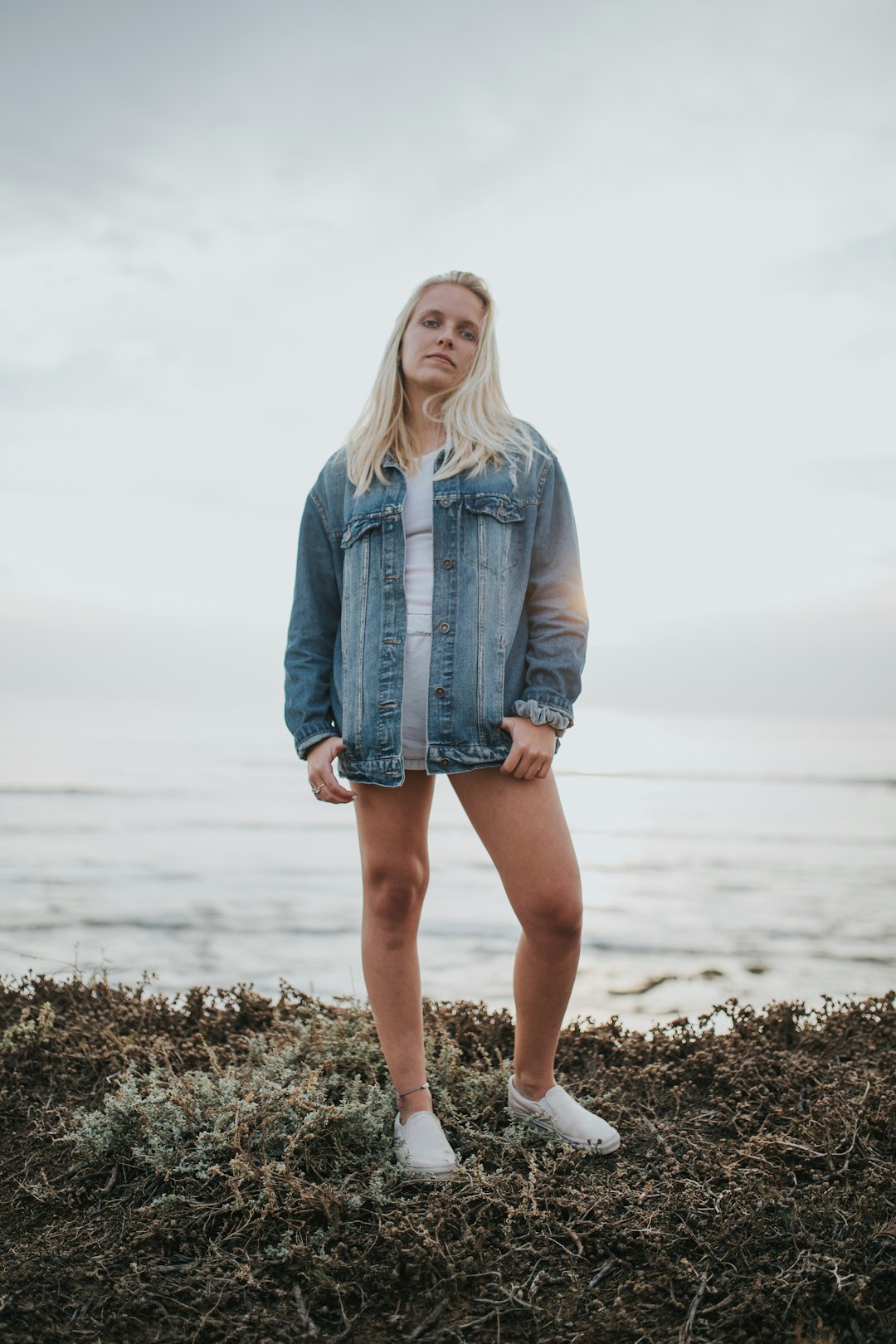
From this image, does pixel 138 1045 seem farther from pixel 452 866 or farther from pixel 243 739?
pixel 243 739

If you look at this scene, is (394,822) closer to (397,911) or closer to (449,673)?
(397,911)

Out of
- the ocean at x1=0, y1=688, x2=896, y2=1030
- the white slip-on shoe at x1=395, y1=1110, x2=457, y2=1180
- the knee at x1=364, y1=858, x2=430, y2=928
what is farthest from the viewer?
the ocean at x1=0, y1=688, x2=896, y2=1030

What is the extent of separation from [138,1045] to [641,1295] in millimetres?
2145

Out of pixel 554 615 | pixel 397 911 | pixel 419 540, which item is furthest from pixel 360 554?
pixel 397 911

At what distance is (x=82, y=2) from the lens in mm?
7691

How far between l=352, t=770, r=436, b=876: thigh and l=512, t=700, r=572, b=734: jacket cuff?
0.35 metres

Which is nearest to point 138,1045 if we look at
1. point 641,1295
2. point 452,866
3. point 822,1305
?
point 641,1295

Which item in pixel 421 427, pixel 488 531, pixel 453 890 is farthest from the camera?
pixel 453 890

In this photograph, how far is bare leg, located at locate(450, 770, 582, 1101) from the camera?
2564 mm

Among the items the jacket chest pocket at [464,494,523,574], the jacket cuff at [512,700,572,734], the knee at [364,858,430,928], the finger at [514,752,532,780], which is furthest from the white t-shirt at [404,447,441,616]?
the knee at [364,858,430,928]

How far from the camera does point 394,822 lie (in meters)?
2.69

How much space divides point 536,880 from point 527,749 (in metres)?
0.38

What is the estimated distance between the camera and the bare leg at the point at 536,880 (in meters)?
2.56

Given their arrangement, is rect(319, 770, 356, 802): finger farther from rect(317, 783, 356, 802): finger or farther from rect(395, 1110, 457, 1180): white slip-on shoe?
rect(395, 1110, 457, 1180): white slip-on shoe
